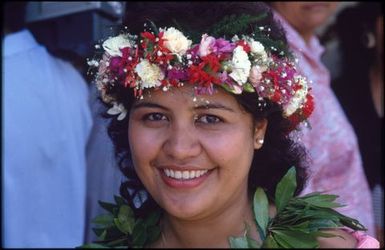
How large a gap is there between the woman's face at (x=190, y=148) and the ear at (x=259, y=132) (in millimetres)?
106

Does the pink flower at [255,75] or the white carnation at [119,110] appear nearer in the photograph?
the pink flower at [255,75]

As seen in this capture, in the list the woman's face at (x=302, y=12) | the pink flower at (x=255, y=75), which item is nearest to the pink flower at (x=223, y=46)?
the pink flower at (x=255, y=75)

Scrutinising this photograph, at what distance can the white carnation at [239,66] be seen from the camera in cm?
263

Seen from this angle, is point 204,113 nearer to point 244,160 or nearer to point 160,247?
point 244,160

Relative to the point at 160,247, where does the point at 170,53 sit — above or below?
above

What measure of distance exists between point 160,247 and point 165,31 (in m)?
0.75

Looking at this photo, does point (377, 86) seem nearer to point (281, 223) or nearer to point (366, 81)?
point (366, 81)

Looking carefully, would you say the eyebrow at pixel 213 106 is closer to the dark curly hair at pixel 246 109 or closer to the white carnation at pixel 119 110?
the dark curly hair at pixel 246 109

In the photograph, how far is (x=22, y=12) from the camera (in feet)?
14.5

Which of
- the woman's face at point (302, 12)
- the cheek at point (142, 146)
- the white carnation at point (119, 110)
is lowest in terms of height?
the cheek at point (142, 146)

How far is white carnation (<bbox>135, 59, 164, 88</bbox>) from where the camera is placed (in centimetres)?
266

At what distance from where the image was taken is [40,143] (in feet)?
13.6

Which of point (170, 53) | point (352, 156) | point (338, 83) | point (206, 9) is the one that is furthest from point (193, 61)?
point (338, 83)

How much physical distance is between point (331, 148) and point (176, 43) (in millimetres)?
1835
